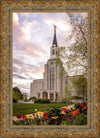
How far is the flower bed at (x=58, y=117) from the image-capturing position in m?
3.07

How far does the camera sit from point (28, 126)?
3037 millimetres

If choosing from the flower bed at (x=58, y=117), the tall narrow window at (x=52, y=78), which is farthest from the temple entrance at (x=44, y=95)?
the flower bed at (x=58, y=117)

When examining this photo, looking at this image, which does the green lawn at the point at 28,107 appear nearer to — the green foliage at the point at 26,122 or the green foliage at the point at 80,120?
the green foliage at the point at 26,122

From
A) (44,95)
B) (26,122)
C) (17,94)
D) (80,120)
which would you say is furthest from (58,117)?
(17,94)

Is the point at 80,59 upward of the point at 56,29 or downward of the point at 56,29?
downward

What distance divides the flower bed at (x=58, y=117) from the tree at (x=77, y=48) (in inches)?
38.3

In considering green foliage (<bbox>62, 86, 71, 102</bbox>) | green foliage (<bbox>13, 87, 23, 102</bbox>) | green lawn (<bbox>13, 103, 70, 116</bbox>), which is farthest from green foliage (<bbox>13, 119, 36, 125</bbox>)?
green foliage (<bbox>62, 86, 71, 102</bbox>)

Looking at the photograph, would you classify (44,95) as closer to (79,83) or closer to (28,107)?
(28,107)

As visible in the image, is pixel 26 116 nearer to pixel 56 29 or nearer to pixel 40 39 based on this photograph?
pixel 40 39

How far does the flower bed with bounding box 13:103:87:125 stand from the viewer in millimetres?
3066

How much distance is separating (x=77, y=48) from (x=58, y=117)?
1.84 meters

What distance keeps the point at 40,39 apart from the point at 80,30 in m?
1.08

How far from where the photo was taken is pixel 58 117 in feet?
10.3

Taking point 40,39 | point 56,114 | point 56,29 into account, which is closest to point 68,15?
point 56,29
